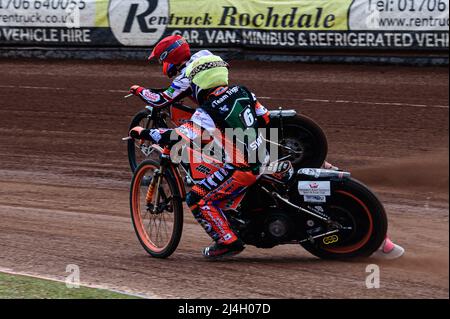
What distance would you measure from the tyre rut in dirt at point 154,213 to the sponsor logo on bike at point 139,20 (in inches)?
496

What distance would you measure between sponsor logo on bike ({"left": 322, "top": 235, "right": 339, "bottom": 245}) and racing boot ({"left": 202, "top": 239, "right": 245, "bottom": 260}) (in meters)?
0.70

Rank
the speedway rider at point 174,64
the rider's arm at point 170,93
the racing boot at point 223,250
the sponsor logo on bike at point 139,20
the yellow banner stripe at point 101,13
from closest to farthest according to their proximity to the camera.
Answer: the racing boot at point 223,250 < the speedway rider at point 174,64 < the rider's arm at point 170,93 < the sponsor logo on bike at point 139,20 < the yellow banner stripe at point 101,13

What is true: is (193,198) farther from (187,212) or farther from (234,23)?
(234,23)

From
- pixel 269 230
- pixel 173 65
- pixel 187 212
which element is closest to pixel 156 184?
pixel 269 230

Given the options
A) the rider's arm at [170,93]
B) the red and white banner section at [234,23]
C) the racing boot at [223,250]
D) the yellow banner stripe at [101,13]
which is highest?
the yellow banner stripe at [101,13]

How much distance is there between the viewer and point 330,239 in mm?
7082

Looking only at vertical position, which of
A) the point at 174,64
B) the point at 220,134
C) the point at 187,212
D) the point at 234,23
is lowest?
the point at 187,212

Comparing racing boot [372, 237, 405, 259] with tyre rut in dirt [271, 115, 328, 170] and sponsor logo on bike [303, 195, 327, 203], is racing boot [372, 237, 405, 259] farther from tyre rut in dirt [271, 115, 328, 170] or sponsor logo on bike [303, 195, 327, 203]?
tyre rut in dirt [271, 115, 328, 170]

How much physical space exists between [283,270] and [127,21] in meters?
14.5

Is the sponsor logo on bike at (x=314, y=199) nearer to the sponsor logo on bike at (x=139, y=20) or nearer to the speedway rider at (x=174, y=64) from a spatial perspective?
the speedway rider at (x=174, y=64)

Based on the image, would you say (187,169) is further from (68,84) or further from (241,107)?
(68,84)

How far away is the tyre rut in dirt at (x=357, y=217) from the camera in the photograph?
688cm

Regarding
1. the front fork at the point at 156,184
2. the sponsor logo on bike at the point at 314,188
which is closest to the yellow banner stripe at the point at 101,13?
the front fork at the point at 156,184

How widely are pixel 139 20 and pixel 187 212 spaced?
37.0 ft
